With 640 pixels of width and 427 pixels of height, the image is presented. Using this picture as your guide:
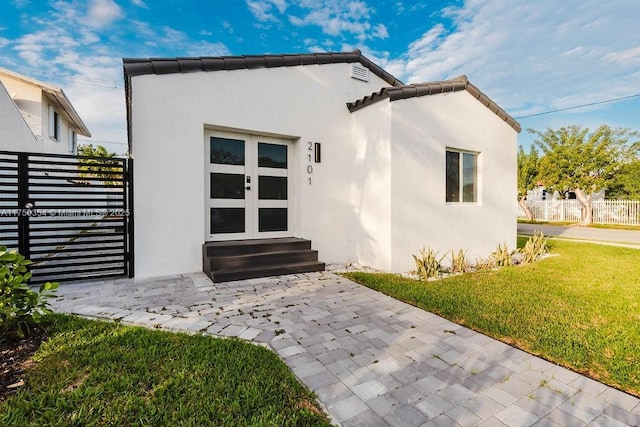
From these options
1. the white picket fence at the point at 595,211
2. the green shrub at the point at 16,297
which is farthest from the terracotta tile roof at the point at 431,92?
the white picket fence at the point at 595,211

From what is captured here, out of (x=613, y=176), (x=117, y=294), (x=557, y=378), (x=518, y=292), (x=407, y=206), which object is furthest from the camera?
(x=613, y=176)

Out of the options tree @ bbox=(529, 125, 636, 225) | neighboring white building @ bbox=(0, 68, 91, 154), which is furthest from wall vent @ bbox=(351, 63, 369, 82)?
tree @ bbox=(529, 125, 636, 225)

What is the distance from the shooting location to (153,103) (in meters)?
5.00

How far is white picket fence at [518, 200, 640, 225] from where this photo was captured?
17562 millimetres

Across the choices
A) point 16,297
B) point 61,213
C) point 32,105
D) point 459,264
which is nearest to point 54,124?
point 32,105

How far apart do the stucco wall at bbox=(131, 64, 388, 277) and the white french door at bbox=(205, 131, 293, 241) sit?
0.82 ft

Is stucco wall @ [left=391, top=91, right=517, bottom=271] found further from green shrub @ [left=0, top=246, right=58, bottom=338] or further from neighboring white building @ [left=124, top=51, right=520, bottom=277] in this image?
green shrub @ [left=0, top=246, right=58, bottom=338]

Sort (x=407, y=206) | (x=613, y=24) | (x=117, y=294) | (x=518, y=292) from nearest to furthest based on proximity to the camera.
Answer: (x=117, y=294) < (x=518, y=292) < (x=407, y=206) < (x=613, y=24)

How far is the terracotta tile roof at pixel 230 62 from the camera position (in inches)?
193

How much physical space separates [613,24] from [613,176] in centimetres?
1108

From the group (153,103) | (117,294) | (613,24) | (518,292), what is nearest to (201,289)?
(117,294)

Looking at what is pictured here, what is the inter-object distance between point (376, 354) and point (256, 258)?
316 cm

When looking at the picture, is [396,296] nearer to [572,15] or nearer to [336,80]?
[336,80]

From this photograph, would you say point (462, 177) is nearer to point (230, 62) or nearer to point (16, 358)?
point (230, 62)
